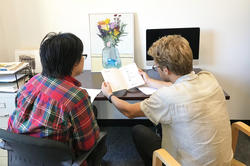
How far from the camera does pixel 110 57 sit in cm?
209

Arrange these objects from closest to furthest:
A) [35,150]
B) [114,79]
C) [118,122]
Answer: [35,150] → [114,79] → [118,122]

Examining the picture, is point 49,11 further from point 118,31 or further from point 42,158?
point 42,158

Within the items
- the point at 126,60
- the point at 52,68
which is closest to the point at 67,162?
the point at 52,68

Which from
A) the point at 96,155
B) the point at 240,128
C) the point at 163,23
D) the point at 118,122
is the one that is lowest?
the point at 118,122

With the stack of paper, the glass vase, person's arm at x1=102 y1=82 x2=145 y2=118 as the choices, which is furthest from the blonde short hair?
the stack of paper

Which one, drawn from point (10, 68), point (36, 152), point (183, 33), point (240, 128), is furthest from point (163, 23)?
point (36, 152)

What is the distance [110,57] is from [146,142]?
946 millimetres

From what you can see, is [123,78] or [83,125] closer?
[83,125]

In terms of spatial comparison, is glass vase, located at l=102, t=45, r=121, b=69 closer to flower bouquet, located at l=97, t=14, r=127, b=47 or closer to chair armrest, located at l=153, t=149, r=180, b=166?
flower bouquet, located at l=97, t=14, r=127, b=47

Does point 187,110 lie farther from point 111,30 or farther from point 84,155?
point 111,30

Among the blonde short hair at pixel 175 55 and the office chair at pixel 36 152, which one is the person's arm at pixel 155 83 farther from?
the office chair at pixel 36 152

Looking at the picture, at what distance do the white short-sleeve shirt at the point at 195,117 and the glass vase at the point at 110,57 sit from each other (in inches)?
37.3

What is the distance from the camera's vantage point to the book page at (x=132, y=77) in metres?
1.67

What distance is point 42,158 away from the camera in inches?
39.7
